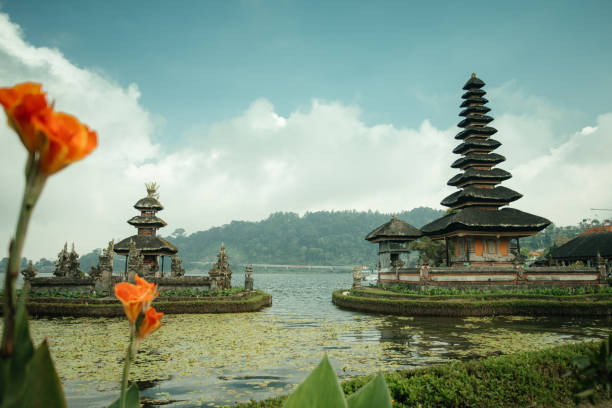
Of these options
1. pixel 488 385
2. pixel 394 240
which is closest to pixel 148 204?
pixel 394 240

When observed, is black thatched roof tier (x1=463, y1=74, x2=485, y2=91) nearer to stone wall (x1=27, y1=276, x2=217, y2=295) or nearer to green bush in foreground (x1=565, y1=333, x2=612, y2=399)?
stone wall (x1=27, y1=276, x2=217, y2=295)

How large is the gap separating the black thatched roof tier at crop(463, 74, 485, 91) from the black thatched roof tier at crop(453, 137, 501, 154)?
392 cm

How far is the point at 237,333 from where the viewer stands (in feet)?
38.7

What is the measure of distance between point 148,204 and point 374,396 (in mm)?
27758

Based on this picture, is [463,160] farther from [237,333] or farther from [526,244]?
[526,244]

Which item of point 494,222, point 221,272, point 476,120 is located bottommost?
point 221,272

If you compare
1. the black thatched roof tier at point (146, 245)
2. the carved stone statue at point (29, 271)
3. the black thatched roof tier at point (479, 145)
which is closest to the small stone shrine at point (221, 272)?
the black thatched roof tier at point (146, 245)

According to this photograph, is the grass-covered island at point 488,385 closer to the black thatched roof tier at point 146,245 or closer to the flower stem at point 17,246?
the flower stem at point 17,246

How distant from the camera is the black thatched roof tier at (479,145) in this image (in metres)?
23.9

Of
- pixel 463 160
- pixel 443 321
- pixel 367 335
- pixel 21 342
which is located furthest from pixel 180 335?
pixel 463 160

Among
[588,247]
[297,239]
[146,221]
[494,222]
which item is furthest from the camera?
[297,239]

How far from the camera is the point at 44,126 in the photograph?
2.16 ft

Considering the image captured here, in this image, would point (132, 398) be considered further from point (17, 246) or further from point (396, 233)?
point (396, 233)

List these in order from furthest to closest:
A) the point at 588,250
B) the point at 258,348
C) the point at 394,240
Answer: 1. the point at 588,250
2. the point at 394,240
3. the point at 258,348
